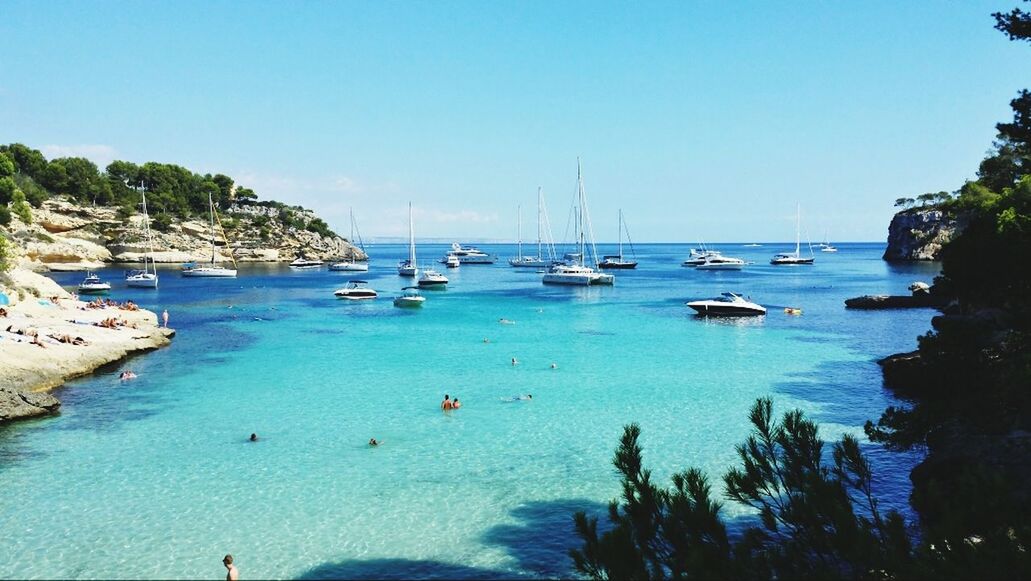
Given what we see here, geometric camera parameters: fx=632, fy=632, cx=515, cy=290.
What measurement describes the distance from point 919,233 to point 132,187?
173 metres

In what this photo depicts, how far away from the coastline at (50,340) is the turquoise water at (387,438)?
4.15 ft

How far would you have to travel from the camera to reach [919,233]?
135625 millimetres

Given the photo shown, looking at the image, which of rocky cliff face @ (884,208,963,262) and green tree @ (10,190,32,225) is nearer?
green tree @ (10,190,32,225)

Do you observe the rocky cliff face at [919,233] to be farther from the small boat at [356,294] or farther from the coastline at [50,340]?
the coastline at [50,340]

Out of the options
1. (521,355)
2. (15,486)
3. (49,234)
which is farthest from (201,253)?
(15,486)

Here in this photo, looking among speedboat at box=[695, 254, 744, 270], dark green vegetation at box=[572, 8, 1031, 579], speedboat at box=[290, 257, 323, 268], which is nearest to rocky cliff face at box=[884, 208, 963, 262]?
speedboat at box=[695, 254, 744, 270]

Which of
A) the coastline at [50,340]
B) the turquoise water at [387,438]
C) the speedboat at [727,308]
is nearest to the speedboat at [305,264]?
the coastline at [50,340]

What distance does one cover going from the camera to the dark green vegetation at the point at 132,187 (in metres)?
119

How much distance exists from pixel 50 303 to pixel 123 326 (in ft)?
35.5

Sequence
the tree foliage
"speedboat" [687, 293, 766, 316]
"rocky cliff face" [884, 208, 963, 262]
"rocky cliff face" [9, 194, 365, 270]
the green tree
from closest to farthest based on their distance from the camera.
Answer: the tree foliage → "speedboat" [687, 293, 766, 316] → the green tree → "rocky cliff face" [9, 194, 365, 270] → "rocky cliff face" [884, 208, 963, 262]

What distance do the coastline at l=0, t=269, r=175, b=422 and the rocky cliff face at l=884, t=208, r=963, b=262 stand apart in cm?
13736

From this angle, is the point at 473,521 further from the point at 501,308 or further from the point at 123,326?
the point at 501,308

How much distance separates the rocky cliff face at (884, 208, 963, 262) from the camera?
12950 centimetres

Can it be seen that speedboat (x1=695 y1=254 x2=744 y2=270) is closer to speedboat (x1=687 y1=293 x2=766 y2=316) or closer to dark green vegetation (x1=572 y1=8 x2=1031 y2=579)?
speedboat (x1=687 y1=293 x2=766 y2=316)
